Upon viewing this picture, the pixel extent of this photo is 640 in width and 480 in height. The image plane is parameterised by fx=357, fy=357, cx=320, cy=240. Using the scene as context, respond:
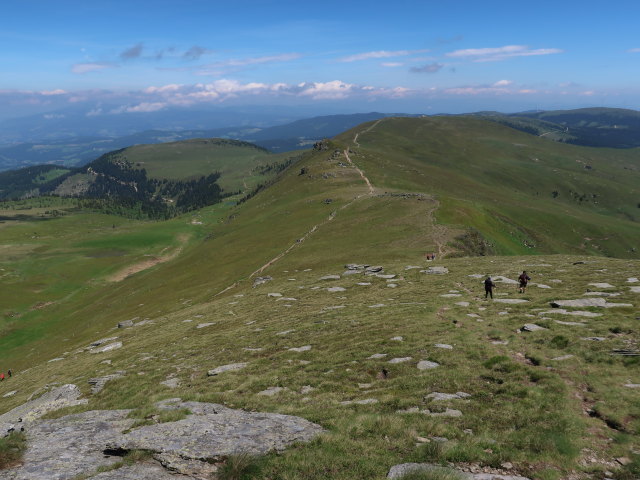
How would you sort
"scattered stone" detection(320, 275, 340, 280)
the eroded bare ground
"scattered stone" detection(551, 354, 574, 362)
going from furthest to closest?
the eroded bare ground < "scattered stone" detection(320, 275, 340, 280) < "scattered stone" detection(551, 354, 574, 362)

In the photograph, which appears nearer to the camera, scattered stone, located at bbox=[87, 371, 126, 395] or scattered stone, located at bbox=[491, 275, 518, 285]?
scattered stone, located at bbox=[87, 371, 126, 395]

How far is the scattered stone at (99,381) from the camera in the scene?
85.3 feet

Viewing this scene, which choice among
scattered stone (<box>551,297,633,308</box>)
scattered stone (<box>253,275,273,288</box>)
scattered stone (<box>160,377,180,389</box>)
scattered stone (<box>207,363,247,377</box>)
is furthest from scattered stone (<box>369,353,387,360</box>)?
scattered stone (<box>253,275,273,288</box>)

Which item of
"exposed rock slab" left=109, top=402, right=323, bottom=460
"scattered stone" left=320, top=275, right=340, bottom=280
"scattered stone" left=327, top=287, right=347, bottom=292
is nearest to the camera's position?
"exposed rock slab" left=109, top=402, right=323, bottom=460

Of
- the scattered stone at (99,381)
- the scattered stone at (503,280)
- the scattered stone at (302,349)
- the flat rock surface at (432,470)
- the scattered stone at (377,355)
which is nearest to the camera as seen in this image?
the flat rock surface at (432,470)

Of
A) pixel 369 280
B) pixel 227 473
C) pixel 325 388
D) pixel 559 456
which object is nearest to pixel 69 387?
pixel 325 388

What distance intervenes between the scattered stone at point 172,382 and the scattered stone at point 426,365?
15546 mm

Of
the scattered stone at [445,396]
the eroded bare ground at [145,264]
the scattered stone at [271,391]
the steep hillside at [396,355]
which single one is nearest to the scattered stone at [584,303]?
the steep hillside at [396,355]

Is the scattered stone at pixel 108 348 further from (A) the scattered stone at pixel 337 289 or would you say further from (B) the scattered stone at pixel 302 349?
(B) the scattered stone at pixel 302 349

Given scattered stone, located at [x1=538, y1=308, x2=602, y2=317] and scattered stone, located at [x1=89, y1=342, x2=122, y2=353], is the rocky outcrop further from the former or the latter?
scattered stone, located at [x1=89, y1=342, x2=122, y2=353]

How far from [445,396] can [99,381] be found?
25254mm

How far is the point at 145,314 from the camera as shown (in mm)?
63469

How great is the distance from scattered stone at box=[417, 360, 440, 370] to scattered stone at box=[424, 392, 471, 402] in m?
2.90

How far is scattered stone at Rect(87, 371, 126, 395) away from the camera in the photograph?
85.3 feet
